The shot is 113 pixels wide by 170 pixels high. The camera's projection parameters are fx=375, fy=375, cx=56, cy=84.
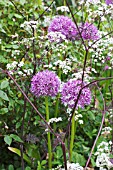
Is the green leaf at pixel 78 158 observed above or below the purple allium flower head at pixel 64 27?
below

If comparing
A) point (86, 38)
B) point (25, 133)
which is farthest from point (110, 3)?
point (25, 133)

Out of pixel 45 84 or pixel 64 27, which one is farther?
pixel 64 27

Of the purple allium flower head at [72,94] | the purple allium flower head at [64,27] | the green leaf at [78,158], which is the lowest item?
Answer: the green leaf at [78,158]

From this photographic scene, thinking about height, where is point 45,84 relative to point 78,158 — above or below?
above

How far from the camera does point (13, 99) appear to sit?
1775 millimetres

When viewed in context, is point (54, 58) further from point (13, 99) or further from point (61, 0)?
point (61, 0)

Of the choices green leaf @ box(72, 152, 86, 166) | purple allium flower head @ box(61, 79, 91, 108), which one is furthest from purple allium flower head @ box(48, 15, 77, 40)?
green leaf @ box(72, 152, 86, 166)

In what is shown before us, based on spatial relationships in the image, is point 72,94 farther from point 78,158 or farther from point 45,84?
point 78,158

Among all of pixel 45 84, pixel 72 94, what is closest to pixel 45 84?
pixel 45 84

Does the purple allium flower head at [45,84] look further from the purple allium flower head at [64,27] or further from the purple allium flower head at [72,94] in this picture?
the purple allium flower head at [64,27]

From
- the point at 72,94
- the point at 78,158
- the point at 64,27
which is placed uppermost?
the point at 64,27

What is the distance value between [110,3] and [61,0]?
58.1 inches

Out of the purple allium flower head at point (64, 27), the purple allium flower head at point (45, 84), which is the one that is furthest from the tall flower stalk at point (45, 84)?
the purple allium flower head at point (64, 27)

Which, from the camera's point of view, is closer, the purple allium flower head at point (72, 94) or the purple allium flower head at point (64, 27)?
the purple allium flower head at point (72, 94)
